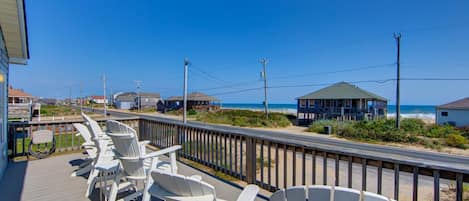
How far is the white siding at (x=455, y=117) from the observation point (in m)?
17.9

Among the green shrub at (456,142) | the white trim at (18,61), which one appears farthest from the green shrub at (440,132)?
the white trim at (18,61)

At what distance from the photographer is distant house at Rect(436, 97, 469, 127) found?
17984 mm

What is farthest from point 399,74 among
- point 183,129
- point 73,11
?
point 73,11

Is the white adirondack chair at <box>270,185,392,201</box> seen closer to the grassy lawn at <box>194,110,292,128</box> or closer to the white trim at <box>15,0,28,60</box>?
the white trim at <box>15,0,28,60</box>

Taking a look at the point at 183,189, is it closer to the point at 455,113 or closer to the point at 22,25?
the point at 22,25

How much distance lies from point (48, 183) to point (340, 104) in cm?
2167

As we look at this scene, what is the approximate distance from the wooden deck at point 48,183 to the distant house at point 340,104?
766 inches

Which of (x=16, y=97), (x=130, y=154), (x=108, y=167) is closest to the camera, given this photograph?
(x=130, y=154)

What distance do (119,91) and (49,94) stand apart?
2103cm

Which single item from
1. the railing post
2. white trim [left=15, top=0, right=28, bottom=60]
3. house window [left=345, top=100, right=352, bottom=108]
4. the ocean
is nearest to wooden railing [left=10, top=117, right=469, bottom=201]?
the railing post

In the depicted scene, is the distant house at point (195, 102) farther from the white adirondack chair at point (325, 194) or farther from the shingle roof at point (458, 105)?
the white adirondack chair at point (325, 194)

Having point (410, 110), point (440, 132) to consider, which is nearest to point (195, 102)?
point (440, 132)

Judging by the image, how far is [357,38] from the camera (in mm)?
19547

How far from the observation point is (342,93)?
21.2m
